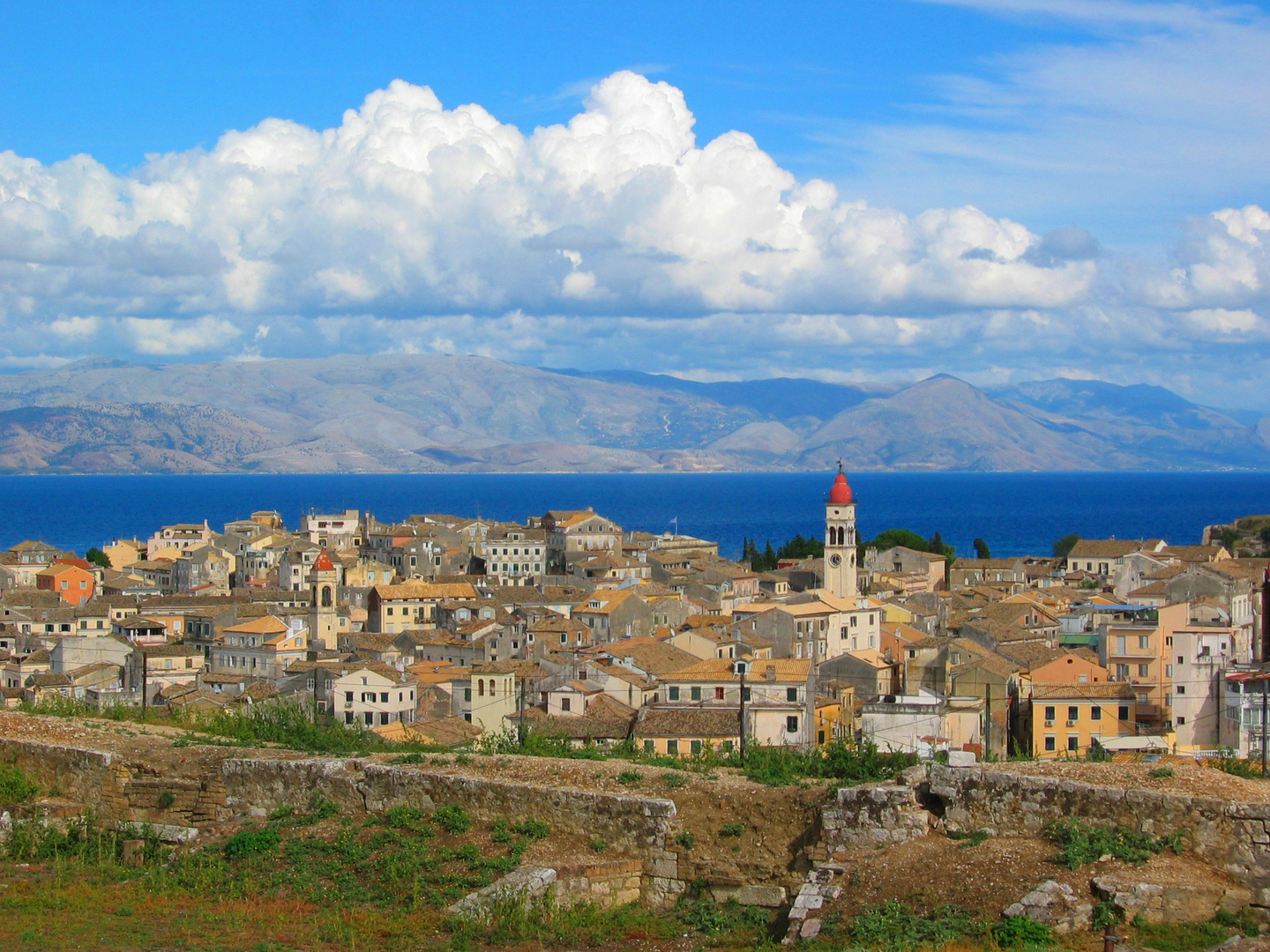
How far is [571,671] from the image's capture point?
4169 centimetres

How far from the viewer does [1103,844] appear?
12.3 metres

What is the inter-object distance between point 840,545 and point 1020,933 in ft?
194

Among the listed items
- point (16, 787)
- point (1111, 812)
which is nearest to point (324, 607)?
point (16, 787)

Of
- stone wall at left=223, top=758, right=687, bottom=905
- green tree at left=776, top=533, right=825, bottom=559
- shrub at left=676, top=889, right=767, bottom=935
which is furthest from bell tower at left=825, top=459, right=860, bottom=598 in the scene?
shrub at left=676, top=889, right=767, bottom=935

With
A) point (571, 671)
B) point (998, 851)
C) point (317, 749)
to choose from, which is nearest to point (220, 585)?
point (571, 671)

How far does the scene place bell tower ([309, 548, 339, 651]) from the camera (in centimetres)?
6069

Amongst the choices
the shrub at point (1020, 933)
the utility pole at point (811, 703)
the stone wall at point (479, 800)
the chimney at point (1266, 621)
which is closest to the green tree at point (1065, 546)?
the chimney at point (1266, 621)

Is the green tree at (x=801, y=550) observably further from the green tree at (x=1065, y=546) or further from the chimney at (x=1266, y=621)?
the chimney at (x=1266, y=621)

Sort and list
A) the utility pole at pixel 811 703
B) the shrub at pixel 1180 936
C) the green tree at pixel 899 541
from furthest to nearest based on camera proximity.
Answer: the green tree at pixel 899 541 → the utility pole at pixel 811 703 → the shrub at pixel 1180 936

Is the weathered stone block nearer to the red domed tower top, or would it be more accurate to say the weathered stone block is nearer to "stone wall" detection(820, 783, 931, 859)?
"stone wall" detection(820, 783, 931, 859)

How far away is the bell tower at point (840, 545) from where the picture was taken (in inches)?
2724

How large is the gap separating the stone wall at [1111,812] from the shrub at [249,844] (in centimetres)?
690

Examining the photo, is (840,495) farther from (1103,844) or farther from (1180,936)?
(1180,936)

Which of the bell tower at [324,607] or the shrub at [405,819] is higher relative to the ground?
the shrub at [405,819]
